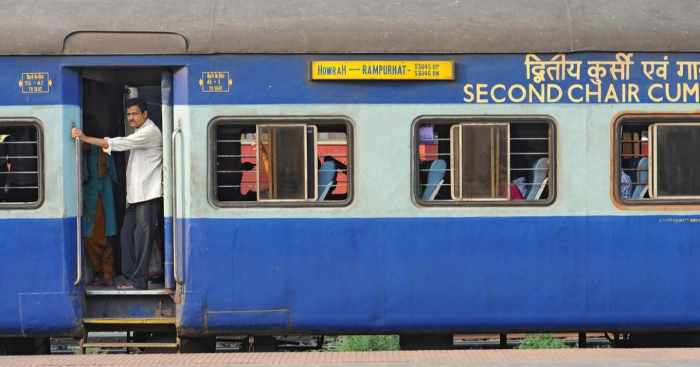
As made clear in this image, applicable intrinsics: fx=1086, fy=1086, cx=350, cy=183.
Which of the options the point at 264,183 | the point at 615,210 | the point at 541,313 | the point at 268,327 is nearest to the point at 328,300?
the point at 268,327

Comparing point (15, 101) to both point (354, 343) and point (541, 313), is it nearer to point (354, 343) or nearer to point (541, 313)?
point (354, 343)

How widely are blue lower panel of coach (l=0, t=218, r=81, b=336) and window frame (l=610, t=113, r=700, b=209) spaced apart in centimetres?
421

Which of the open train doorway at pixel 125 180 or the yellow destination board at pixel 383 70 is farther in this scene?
the open train doorway at pixel 125 180

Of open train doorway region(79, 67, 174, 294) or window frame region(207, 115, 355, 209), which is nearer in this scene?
window frame region(207, 115, 355, 209)

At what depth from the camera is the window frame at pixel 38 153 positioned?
8.23 m

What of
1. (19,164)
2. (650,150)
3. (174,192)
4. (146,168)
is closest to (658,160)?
(650,150)

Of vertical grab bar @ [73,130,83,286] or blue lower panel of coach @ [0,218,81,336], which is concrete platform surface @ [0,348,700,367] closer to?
blue lower panel of coach @ [0,218,81,336]

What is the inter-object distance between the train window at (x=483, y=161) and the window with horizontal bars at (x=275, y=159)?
623mm

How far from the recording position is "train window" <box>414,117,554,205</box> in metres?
8.30

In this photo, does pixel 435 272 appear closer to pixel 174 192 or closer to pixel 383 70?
pixel 383 70

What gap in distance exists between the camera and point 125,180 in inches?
357

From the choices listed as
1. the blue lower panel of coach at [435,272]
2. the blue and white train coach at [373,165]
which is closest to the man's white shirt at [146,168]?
the blue and white train coach at [373,165]

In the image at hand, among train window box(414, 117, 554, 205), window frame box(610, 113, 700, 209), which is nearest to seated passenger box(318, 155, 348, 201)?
train window box(414, 117, 554, 205)

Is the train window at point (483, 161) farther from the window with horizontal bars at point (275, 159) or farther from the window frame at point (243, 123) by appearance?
the window frame at point (243, 123)
